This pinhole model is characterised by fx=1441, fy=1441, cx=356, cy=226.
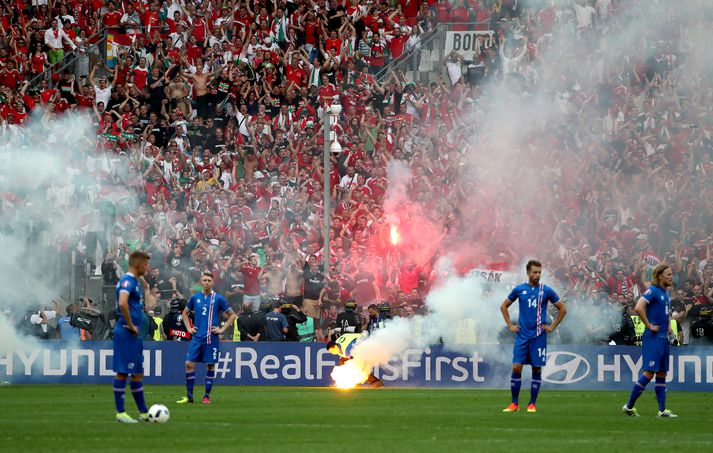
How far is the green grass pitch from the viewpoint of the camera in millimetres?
14336

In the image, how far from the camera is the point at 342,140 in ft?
104

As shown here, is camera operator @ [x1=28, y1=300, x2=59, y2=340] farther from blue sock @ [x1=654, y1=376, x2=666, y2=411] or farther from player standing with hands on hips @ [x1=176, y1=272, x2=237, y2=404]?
blue sock @ [x1=654, y1=376, x2=666, y2=411]

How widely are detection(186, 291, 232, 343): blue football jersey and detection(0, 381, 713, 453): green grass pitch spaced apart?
98cm

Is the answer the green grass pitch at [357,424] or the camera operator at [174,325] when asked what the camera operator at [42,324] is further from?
the green grass pitch at [357,424]

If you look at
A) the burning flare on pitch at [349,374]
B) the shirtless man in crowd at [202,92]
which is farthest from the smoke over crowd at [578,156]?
the shirtless man in crowd at [202,92]

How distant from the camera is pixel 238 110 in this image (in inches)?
1283

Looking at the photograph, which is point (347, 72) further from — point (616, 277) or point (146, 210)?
point (616, 277)

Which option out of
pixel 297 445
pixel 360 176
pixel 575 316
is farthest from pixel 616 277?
pixel 297 445

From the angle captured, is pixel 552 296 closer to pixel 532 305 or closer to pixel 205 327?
pixel 532 305

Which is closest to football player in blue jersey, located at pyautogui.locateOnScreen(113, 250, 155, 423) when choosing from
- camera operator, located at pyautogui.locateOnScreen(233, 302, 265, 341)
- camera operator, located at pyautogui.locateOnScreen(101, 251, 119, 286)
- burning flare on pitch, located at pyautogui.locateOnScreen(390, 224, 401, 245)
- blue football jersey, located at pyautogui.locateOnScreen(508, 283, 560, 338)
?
A: blue football jersey, located at pyautogui.locateOnScreen(508, 283, 560, 338)

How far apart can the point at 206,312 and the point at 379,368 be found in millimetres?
6121

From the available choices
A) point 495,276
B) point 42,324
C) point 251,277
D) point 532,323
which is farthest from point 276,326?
point 532,323

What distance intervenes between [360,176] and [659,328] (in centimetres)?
1356

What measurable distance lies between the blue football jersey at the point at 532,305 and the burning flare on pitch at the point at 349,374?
6.79 metres
